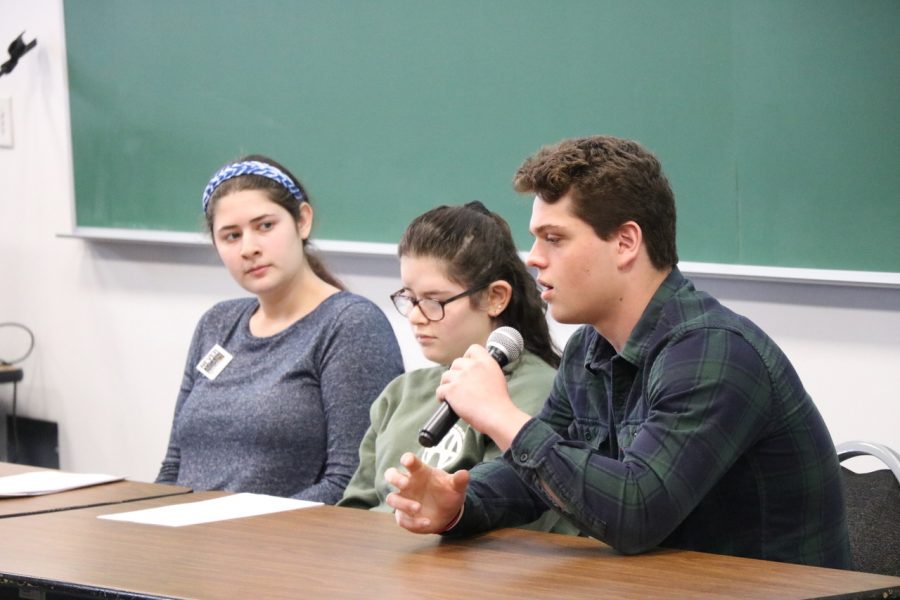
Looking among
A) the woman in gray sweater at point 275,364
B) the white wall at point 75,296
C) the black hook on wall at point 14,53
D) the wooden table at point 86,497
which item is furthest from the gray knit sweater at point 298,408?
the black hook on wall at point 14,53

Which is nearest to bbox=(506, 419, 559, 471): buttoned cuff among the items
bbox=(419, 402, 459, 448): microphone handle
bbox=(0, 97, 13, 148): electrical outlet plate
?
bbox=(419, 402, 459, 448): microphone handle

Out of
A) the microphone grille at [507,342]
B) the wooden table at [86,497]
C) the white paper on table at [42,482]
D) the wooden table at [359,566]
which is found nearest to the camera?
the wooden table at [359,566]

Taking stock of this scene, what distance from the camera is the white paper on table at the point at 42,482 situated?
90.1 inches

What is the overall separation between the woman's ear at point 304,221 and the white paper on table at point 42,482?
76 cm

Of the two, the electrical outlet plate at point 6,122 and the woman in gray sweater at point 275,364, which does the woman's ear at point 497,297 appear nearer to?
the woman in gray sweater at point 275,364

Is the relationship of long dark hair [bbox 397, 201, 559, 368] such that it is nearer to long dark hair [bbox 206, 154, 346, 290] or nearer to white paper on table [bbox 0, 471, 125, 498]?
long dark hair [bbox 206, 154, 346, 290]

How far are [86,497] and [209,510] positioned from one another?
317 mm

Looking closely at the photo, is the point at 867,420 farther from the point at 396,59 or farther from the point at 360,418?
the point at 396,59

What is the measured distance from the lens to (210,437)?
2.77 meters

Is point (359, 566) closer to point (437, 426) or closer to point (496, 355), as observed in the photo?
point (437, 426)

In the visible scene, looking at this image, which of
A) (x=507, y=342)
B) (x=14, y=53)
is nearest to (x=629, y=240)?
(x=507, y=342)

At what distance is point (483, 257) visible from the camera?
2.35 m

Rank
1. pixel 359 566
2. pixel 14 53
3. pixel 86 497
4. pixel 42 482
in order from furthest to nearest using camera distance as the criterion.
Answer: pixel 14 53
pixel 42 482
pixel 86 497
pixel 359 566

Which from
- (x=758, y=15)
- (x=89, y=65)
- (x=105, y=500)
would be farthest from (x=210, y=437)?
(x=89, y=65)
